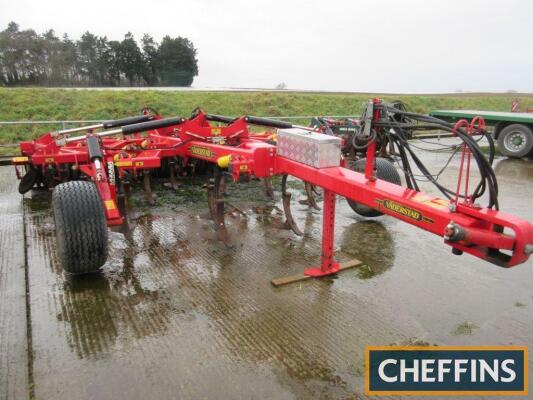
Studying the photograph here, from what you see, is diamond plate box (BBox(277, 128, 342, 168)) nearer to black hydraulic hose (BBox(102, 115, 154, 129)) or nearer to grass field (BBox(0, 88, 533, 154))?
black hydraulic hose (BBox(102, 115, 154, 129))

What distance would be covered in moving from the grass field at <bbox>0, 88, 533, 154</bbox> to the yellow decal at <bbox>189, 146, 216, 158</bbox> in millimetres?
6752

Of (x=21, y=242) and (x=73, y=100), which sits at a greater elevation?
(x=73, y=100)

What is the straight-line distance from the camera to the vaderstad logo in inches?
97.3

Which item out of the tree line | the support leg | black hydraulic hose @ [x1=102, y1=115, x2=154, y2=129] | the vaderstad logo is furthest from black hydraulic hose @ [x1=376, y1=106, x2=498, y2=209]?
the tree line

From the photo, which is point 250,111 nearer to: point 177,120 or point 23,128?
point 23,128

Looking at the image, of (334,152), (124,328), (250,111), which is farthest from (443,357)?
(250,111)

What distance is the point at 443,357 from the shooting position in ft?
8.91

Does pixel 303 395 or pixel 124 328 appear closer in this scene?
pixel 303 395

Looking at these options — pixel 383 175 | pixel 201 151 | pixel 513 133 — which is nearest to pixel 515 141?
pixel 513 133

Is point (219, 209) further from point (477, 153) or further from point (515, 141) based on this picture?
point (515, 141)

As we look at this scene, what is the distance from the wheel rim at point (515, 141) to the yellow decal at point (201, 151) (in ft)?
26.8

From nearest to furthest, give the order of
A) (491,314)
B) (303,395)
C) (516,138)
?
1. (303,395)
2. (491,314)
3. (516,138)

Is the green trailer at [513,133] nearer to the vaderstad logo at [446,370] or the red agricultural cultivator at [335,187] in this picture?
the red agricultural cultivator at [335,187]

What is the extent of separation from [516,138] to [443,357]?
9290 mm
